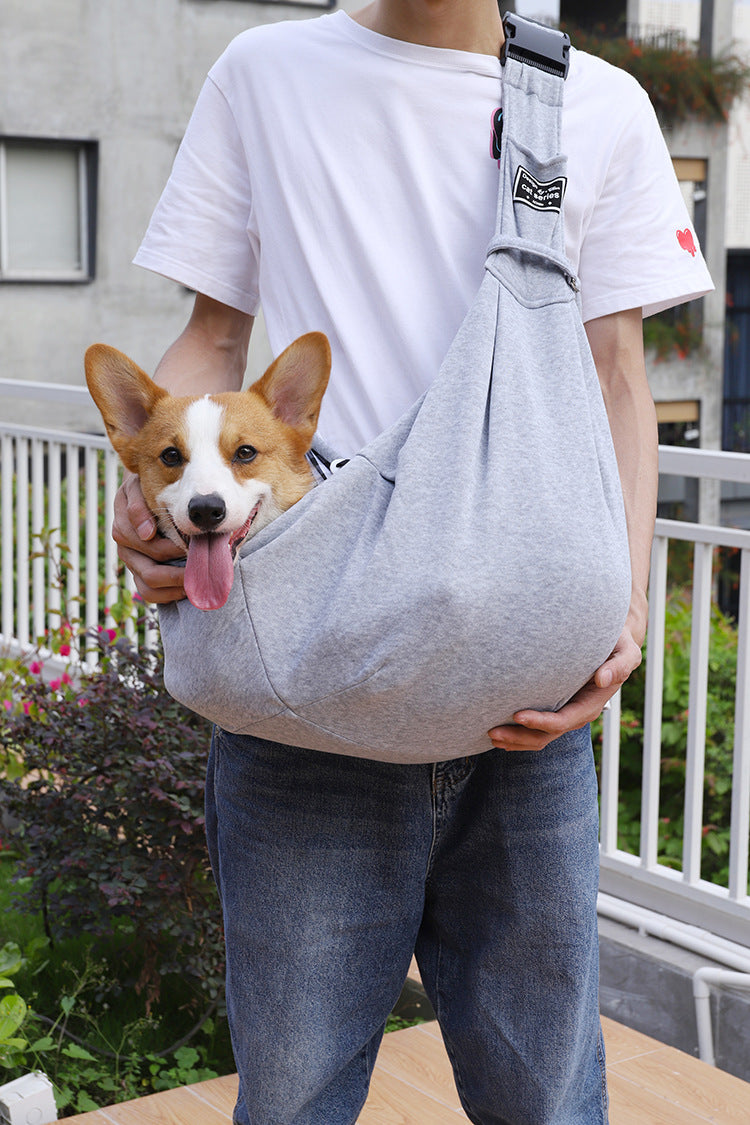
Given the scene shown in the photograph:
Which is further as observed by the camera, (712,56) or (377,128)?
(712,56)

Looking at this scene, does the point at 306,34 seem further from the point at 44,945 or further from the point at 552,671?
the point at 44,945

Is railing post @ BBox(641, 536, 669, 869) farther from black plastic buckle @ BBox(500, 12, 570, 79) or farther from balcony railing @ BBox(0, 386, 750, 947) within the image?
black plastic buckle @ BBox(500, 12, 570, 79)

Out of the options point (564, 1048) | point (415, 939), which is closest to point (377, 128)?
point (415, 939)

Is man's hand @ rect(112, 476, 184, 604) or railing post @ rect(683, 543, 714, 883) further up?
man's hand @ rect(112, 476, 184, 604)

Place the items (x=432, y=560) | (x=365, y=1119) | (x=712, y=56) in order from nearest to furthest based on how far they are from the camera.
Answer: (x=432, y=560)
(x=365, y=1119)
(x=712, y=56)

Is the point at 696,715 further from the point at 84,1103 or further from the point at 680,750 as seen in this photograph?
the point at 84,1103

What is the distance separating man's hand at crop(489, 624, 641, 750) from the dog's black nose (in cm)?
35

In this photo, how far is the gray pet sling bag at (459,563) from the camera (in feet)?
3.83

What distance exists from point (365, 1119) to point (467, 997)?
3.88 ft

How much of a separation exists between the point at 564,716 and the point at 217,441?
0.48m

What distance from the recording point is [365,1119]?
2.46 m

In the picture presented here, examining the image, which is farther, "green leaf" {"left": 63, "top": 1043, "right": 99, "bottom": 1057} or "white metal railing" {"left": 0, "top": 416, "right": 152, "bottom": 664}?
"white metal railing" {"left": 0, "top": 416, "right": 152, "bottom": 664}

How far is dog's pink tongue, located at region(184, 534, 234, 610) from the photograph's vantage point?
124cm

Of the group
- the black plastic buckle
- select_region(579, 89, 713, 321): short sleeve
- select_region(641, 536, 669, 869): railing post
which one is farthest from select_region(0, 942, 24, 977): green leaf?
the black plastic buckle
